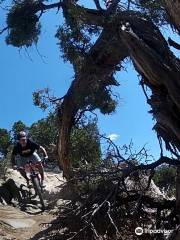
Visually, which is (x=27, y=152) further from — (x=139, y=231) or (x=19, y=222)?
(x=139, y=231)

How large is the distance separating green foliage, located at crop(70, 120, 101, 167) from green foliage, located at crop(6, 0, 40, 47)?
282 cm

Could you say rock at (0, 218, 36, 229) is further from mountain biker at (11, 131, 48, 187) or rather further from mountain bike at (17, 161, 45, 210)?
mountain biker at (11, 131, 48, 187)

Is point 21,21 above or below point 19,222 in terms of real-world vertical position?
above

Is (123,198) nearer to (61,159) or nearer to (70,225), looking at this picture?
(70,225)

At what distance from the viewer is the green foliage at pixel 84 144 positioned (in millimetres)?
12391

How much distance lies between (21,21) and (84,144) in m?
3.49

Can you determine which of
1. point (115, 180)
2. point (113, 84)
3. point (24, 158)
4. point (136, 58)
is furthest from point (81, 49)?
point (115, 180)

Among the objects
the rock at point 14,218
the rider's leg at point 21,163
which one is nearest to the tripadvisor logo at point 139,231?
the rock at point 14,218

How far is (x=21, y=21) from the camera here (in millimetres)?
11820

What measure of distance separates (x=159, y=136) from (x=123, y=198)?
1.19 metres

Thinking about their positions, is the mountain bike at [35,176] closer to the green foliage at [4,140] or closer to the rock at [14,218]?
the rock at [14,218]

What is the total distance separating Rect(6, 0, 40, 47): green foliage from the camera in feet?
38.6

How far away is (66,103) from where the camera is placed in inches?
500

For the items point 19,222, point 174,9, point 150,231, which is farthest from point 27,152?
point 174,9
